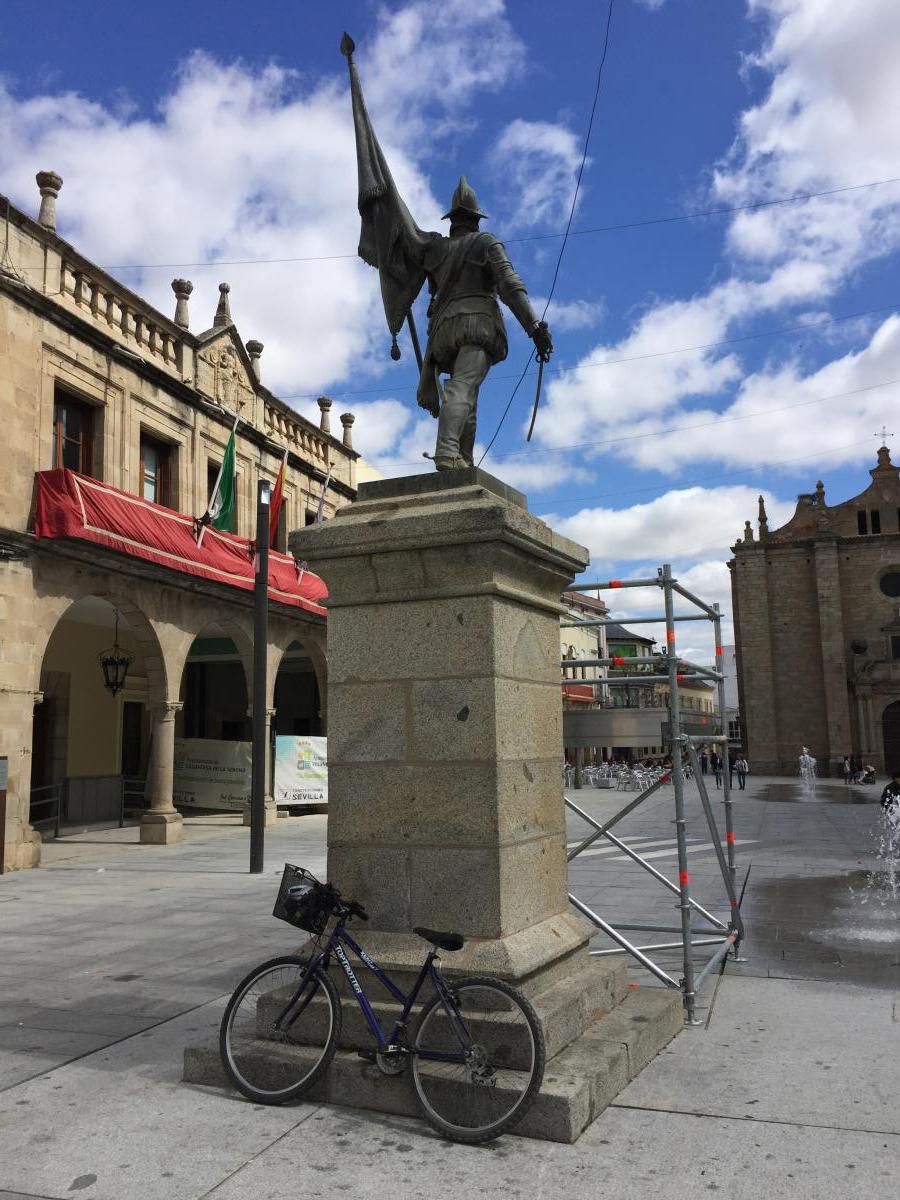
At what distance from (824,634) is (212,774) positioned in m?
36.5

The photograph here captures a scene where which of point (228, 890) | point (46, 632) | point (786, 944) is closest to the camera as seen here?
point (786, 944)

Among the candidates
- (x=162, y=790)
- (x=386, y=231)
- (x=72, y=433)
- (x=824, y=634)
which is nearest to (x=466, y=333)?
(x=386, y=231)

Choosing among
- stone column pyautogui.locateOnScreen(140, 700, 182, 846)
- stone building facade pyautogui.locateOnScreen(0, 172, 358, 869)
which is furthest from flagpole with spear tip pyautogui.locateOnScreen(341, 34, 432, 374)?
stone column pyautogui.locateOnScreen(140, 700, 182, 846)

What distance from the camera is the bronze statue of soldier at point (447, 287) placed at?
4883 mm

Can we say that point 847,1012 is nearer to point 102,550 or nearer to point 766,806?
point 102,550

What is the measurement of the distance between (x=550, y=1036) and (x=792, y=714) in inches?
1860

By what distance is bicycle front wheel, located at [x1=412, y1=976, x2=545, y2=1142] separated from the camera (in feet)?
11.5

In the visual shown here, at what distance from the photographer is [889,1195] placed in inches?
121

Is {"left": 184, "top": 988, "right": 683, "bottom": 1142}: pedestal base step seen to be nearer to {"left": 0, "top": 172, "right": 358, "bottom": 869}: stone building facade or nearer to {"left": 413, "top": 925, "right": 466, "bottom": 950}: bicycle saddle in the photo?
{"left": 413, "top": 925, "right": 466, "bottom": 950}: bicycle saddle

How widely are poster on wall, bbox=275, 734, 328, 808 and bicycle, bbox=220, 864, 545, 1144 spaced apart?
16.0 metres

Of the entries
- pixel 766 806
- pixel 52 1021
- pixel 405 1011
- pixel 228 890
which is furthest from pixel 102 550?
pixel 766 806

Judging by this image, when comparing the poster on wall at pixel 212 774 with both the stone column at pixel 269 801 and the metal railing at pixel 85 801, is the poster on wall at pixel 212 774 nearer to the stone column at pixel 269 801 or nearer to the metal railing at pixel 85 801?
the stone column at pixel 269 801

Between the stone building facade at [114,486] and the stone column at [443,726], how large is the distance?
32.8ft

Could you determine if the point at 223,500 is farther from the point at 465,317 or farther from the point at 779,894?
the point at 465,317
